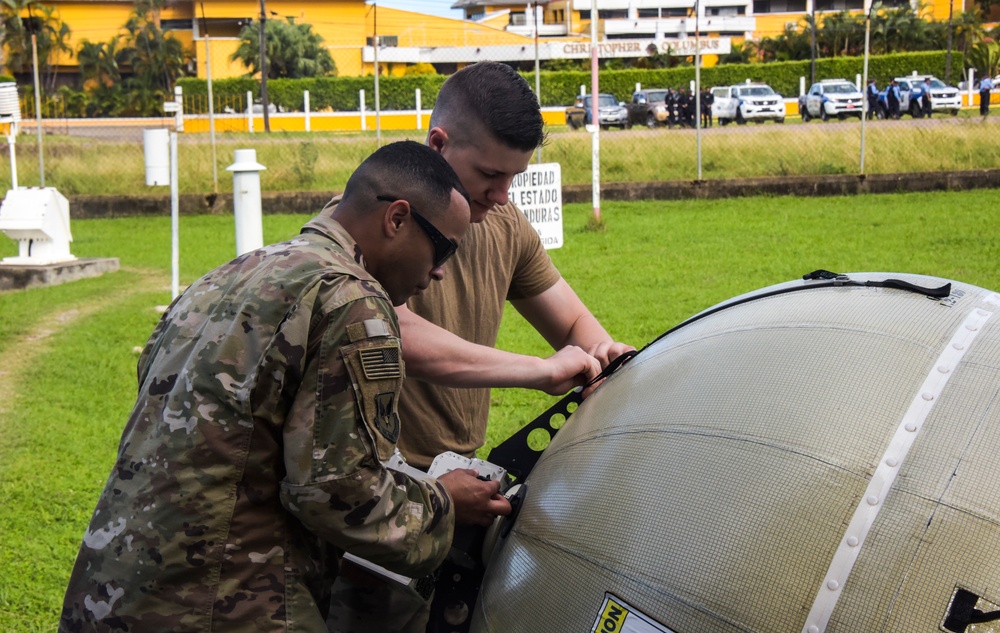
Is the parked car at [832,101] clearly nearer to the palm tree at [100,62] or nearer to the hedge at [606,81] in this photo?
the hedge at [606,81]

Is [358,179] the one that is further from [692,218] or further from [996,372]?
[692,218]

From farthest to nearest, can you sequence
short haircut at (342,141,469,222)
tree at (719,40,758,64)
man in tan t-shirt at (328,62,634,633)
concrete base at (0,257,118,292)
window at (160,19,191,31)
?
window at (160,19,191,31)
tree at (719,40,758,64)
concrete base at (0,257,118,292)
man in tan t-shirt at (328,62,634,633)
short haircut at (342,141,469,222)

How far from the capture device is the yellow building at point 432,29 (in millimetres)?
49969

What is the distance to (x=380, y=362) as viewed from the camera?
6.55 ft

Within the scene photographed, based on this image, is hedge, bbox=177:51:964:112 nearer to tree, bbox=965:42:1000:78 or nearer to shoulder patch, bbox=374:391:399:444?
tree, bbox=965:42:1000:78

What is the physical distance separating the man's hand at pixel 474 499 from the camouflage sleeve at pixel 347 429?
0.35m

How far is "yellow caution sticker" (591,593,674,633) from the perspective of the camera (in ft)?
6.45

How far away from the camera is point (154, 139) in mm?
9594

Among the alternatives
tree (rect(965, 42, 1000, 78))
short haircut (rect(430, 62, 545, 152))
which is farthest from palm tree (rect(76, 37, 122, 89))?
short haircut (rect(430, 62, 545, 152))

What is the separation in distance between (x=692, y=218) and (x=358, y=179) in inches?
547

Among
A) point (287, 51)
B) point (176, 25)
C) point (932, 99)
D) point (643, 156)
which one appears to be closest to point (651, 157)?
point (643, 156)

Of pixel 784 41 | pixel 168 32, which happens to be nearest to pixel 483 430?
pixel 784 41

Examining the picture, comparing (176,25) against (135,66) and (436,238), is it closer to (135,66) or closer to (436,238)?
(135,66)

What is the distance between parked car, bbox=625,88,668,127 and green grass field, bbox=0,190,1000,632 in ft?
68.2
